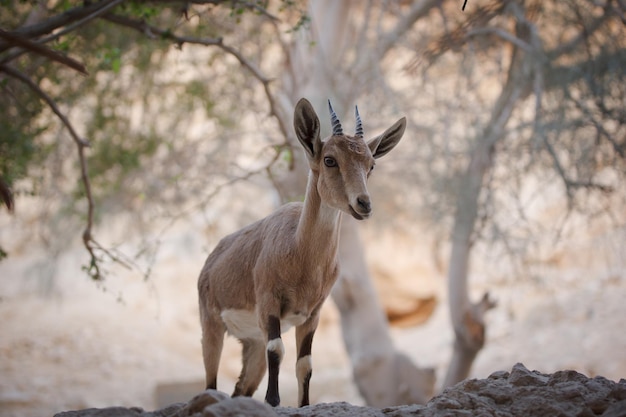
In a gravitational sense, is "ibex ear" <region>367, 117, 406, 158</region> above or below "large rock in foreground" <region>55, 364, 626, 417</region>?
above

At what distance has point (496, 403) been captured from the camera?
4.35 meters

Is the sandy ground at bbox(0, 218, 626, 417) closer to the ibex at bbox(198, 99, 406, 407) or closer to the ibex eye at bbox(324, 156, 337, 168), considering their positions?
the ibex at bbox(198, 99, 406, 407)

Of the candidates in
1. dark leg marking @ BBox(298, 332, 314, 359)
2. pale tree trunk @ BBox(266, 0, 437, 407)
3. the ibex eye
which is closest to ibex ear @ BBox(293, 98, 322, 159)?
the ibex eye

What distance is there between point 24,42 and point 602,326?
13743 millimetres

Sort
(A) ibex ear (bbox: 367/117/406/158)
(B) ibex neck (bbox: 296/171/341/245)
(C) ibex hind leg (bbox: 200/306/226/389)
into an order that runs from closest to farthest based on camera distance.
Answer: (B) ibex neck (bbox: 296/171/341/245) → (A) ibex ear (bbox: 367/117/406/158) → (C) ibex hind leg (bbox: 200/306/226/389)

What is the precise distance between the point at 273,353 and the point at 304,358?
40 centimetres

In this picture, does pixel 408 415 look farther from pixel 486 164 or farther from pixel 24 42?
pixel 486 164

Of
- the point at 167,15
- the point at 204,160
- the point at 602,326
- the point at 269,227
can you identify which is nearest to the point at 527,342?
the point at 602,326

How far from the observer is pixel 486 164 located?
10.8m

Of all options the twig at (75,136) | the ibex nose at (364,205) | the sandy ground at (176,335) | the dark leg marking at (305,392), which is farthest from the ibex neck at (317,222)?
the sandy ground at (176,335)

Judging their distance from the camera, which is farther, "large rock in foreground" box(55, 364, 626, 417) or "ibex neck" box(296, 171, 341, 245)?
"ibex neck" box(296, 171, 341, 245)

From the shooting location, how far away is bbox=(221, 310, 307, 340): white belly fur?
16.2 feet

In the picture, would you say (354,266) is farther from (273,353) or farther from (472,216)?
(273,353)

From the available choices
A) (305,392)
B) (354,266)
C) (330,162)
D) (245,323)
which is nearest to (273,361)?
(305,392)
